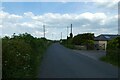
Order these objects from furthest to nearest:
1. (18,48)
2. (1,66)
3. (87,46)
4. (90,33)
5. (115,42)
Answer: (90,33) → (87,46) → (115,42) → (18,48) → (1,66)

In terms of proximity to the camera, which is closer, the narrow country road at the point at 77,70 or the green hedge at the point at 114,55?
the narrow country road at the point at 77,70

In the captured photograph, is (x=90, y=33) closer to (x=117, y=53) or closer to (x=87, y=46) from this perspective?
(x=87, y=46)

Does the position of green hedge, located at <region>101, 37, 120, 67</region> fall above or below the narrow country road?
above

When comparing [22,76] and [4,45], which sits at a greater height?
[4,45]

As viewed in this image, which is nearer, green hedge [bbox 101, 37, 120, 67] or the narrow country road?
the narrow country road

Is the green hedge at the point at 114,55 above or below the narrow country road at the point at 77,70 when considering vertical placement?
above

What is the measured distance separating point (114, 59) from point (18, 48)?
36.3 feet

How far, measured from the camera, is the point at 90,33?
69812mm

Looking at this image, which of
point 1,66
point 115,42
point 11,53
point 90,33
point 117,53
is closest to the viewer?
point 1,66

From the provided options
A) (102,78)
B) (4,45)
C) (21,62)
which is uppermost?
(4,45)

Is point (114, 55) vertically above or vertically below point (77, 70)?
above

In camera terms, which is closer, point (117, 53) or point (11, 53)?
point (11, 53)

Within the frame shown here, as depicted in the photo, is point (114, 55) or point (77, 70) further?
point (114, 55)

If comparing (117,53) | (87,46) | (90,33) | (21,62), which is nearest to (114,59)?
(117,53)
